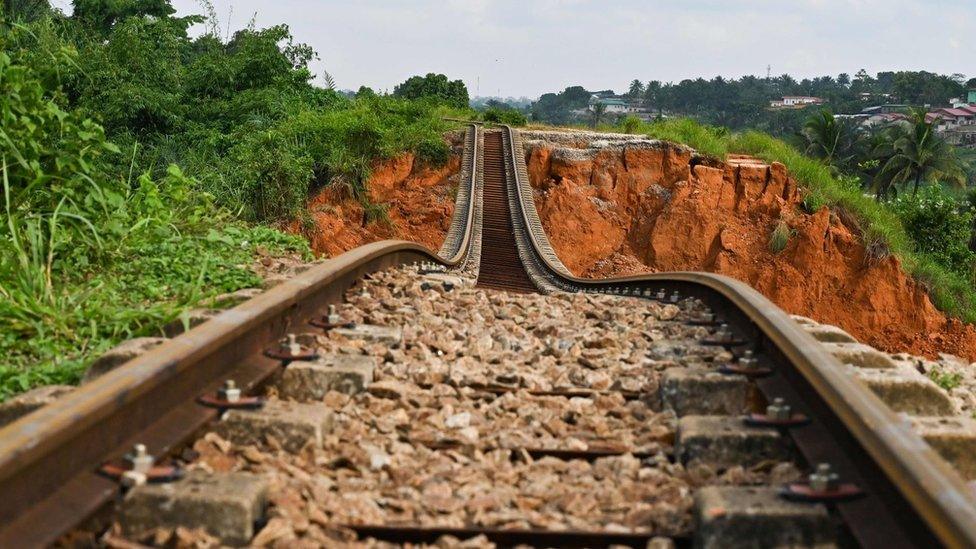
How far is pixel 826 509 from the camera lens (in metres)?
2.92

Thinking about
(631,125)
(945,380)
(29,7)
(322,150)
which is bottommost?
(945,380)

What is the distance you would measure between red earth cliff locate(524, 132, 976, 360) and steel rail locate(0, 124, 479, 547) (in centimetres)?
2252

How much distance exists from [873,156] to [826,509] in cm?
6102

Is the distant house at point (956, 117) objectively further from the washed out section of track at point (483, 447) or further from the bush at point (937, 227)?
the washed out section of track at point (483, 447)

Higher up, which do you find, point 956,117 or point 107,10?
point 107,10

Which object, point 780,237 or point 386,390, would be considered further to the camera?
point 780,237

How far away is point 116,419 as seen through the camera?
3.03 meters

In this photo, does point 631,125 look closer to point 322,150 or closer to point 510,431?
point 322,150

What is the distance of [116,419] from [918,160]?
198 feet

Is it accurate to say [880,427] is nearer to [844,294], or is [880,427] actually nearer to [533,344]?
[533,344]

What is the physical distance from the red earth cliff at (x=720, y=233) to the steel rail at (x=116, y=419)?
73.9 ft

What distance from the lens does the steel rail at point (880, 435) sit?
93.9 inches

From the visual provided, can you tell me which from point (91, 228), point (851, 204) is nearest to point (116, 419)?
point (91, 228)

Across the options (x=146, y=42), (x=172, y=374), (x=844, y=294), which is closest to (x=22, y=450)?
(x=172, y=374)
